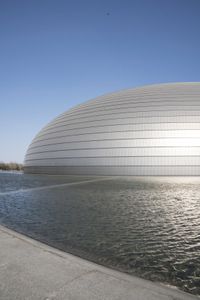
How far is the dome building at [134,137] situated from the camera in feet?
82.5

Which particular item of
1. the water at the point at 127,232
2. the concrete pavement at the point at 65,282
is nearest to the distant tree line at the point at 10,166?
the water at the point at 127,232

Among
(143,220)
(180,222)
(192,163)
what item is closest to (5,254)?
(143,220)

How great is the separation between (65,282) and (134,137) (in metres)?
23.8

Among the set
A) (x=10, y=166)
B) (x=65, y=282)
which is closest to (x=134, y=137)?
(x=65, y=282)

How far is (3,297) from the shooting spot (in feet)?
8.91

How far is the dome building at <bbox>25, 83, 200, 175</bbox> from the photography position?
25.2 meters

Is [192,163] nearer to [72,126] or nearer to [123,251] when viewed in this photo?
[72,126]

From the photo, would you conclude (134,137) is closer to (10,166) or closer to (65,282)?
(65,282)

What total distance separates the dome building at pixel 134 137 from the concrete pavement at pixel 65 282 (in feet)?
73.4

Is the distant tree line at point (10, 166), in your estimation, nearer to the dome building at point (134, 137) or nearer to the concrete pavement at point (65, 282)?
the dome building at point (134, 137)

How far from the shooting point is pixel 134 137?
26.4 meters

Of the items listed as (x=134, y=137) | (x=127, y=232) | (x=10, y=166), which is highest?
(x=134, y=137)

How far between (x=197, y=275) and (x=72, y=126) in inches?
1113

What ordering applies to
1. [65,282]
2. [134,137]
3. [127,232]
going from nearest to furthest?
[65,282]
[127,232]
[134,137]
